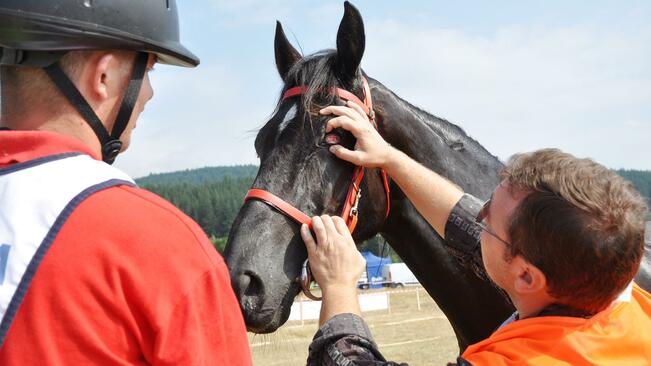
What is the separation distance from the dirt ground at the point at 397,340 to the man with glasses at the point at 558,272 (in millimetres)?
7121

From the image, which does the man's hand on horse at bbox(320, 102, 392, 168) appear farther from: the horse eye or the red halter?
the red halter

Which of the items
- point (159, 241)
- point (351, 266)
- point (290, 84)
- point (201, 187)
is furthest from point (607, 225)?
point (201, 187)

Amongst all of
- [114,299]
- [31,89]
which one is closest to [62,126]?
[31,89]

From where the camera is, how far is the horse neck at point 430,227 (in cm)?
357

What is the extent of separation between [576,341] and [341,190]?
71.8 inches

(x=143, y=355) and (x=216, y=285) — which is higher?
(x=216, y=285)

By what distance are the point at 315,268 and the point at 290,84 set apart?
1.58 metres

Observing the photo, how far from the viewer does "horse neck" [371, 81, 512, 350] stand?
3.57m

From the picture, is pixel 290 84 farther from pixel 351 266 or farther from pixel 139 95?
pixel 139 95

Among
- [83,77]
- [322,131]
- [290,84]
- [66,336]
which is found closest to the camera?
[66,336]

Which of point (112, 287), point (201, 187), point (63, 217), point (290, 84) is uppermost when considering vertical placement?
point (290, 84)

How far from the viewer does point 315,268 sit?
2.40 m

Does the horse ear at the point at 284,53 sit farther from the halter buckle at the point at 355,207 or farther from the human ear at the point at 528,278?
the human ear at the point at 528,278

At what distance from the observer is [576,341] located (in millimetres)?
1743
